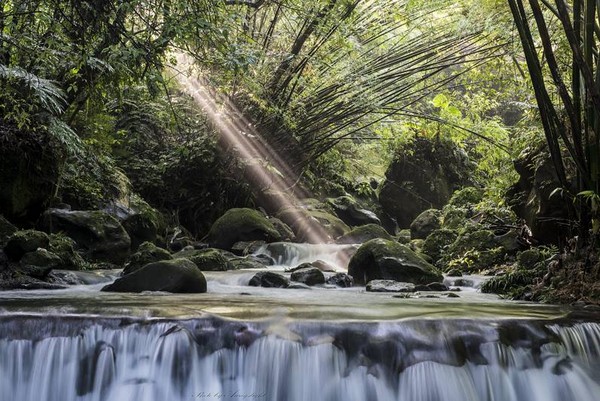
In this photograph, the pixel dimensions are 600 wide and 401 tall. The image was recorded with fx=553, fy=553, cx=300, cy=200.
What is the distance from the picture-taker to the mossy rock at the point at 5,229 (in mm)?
7262

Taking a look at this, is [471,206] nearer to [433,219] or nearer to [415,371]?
[433,219]

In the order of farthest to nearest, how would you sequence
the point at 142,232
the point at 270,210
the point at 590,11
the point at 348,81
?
the point at 270,210 → the point at 348,81 → the point at 142,232 → the point at 590,11

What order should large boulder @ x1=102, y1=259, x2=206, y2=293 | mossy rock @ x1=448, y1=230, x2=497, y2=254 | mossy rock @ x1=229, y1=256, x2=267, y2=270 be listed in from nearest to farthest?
1. large boulder @ x1=102, y1=259, x2=206, y2=293
2. mossy rock @ x1=448, y1=230, x2=497, y2=254
3. mossy rock @ x1=229, y1=256, x2=267, y2=270

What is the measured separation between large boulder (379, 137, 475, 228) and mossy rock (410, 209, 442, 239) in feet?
11.8

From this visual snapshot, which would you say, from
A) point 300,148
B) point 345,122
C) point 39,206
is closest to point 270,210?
point 300,148

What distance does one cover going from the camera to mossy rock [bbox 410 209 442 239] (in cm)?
1260

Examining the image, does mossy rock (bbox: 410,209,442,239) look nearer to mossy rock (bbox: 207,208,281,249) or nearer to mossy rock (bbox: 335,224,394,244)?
mossy rock (bbox: 335,224,394,244)

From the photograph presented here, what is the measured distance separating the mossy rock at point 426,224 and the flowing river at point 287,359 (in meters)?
8.70

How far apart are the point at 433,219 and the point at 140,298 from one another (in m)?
8.80

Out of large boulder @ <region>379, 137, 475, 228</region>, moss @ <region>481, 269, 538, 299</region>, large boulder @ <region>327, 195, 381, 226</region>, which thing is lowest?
moss @ <region>481, 269, 538, 299</region>

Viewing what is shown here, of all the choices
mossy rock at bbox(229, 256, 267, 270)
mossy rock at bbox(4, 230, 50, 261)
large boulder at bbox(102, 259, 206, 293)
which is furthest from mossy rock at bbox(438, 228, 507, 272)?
mossy rock at bbox(4, 230, 50, 261)

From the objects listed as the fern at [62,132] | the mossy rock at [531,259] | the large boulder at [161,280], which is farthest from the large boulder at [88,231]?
the mossy rock at [531,259]

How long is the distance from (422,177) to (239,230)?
23.7 feet

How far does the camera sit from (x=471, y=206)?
11.5 m
